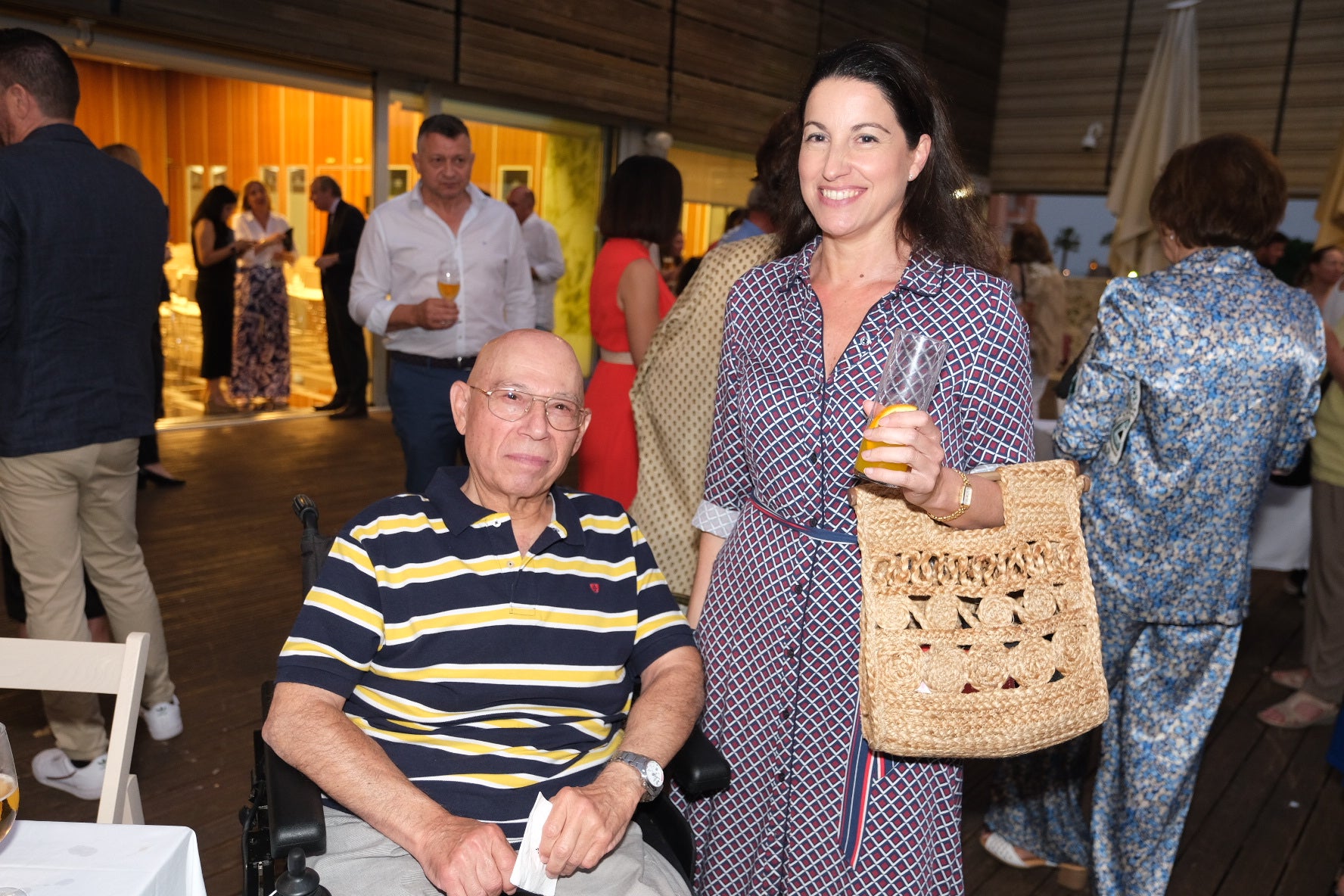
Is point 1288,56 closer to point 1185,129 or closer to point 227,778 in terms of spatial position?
point 1185,129

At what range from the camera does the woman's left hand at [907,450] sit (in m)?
1.22

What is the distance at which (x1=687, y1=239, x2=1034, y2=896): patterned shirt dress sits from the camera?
1534mm

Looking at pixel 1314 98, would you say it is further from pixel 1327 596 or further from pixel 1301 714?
pixel 1301 714

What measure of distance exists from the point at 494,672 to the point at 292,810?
0.38 m

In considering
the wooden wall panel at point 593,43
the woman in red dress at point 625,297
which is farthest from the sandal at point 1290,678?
the wooden wall panel at point 593,43

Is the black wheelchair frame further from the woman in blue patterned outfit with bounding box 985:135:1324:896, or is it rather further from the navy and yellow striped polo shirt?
the woman in blue patterned outfit with bounding box 985:135:1324:896

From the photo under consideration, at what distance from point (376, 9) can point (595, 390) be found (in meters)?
4.98

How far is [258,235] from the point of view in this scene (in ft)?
26.0

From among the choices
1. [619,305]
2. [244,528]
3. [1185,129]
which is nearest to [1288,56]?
[1185,129]

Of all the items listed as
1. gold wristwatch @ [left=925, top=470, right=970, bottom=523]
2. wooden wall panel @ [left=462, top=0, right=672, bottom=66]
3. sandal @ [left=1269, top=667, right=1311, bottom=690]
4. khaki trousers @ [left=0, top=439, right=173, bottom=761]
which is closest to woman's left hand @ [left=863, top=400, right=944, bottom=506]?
gold wristwatch @ [left=925, top=470, right=970, bottom=523]

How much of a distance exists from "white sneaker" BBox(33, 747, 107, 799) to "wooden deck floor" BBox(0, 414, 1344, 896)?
31 mm

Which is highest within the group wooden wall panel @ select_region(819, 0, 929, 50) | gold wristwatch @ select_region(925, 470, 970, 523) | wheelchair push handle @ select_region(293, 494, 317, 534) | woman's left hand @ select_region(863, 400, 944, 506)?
wooden wall panel @ select_region(819, 0, 929, 50)

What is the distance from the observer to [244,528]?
5016 millimetres

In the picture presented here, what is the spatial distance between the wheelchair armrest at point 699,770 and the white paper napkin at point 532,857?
286mm
